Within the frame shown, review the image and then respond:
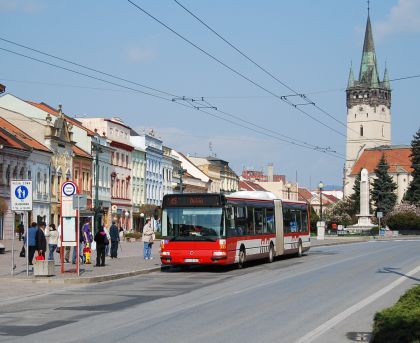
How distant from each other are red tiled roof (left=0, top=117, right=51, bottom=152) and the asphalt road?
43.1 metres

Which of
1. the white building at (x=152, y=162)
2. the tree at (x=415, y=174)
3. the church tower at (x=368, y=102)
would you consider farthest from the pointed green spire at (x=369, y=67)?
the white building at (x=152, y=162)

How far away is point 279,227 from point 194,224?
839 cm

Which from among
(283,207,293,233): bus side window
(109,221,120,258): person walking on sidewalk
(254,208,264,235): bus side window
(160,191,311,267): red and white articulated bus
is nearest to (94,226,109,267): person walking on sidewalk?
(160,191,311,267): red and white articulated bus

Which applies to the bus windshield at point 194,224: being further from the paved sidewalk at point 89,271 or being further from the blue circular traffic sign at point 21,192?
the blue circular traffic sign at point 21,192

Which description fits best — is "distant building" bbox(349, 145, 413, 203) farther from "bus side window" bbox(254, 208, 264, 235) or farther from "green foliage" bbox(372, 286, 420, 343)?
"green foliage" bbox(372, 286, 420, 343)

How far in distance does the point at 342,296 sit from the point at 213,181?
11644 centimetres

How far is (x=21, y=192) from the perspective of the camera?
26.0 metres

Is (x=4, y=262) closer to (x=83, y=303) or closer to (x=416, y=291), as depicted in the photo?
(x=83, y=303)

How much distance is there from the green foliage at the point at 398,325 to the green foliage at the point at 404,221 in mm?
97250

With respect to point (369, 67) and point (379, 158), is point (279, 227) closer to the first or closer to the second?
point (379, 158)

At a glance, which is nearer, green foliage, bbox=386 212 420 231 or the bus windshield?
the bus windshield

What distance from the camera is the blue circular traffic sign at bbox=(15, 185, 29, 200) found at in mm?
25953

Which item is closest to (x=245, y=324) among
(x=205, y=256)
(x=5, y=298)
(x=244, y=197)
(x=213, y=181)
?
(x=5, y=298)

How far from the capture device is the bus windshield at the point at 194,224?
101 feet
